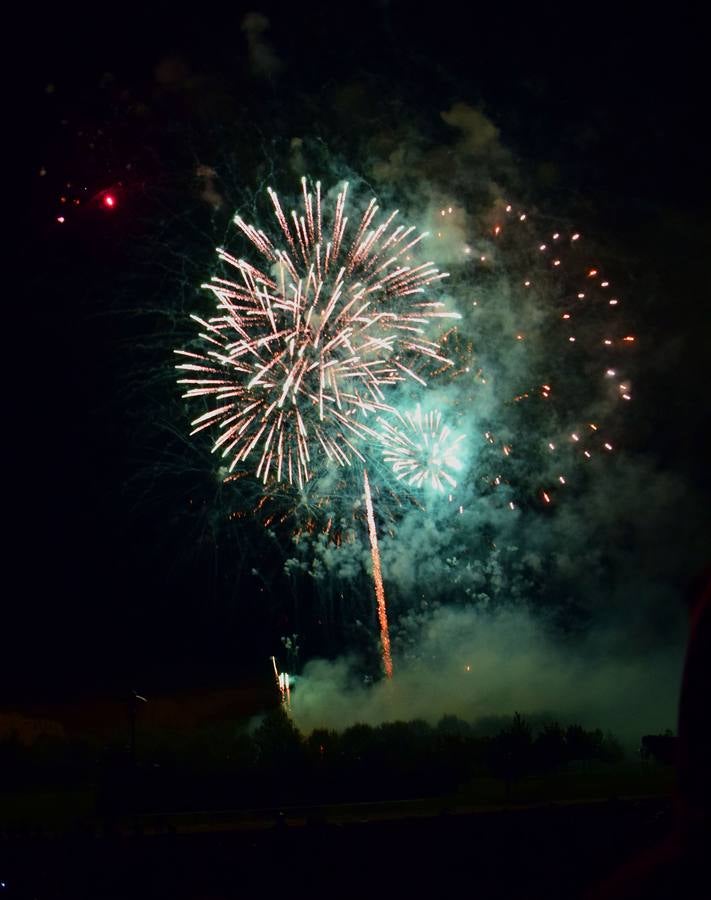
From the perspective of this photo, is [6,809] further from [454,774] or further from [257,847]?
[257,847]

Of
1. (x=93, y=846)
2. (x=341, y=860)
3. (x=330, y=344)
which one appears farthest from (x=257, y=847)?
(x=330, y=344)

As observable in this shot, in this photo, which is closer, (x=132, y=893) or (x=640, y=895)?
(x=640, y=895)

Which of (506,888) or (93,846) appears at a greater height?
(93,846)

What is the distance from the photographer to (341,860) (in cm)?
1062

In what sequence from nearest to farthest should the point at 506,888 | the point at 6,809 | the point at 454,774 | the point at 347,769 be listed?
1. the point at 506,888
2. the point at 6,809
3. the point at 347,769
4. the point at 454,774

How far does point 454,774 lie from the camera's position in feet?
143

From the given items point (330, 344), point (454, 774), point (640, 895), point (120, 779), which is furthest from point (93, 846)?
point (454, 774)

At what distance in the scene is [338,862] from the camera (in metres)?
10.6

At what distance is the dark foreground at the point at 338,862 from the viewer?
33.6 feet

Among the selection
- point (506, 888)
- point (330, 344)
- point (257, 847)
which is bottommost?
point (506, 888)

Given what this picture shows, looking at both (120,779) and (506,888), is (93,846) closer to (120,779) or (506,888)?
(506,888)

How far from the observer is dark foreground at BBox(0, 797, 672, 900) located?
10.2 meters

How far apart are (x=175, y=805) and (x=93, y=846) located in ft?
83.4

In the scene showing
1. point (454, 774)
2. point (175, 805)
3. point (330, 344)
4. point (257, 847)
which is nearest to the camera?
point (257, 847)
